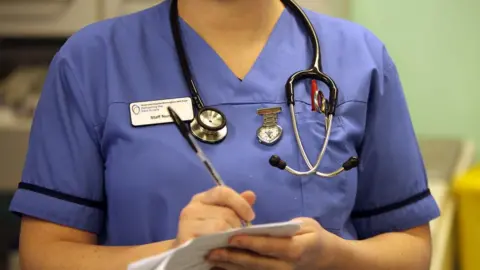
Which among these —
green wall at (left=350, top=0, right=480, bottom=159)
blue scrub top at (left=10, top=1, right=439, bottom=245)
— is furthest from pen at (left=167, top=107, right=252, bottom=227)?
green wall at (left=350, top=0, right=480, bottom=159)

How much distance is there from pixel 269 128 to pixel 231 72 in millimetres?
103

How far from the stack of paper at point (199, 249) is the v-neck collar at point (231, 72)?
228 millimetres

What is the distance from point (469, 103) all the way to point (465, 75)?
0.08 meters

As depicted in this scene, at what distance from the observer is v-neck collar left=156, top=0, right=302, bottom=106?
94 centimetres

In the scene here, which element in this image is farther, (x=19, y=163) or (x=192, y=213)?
(x=19, y=163)

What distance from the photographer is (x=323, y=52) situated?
3.28 feet

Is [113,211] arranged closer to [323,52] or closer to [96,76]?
[96,76]

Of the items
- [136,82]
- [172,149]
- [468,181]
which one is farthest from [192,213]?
[468,181]

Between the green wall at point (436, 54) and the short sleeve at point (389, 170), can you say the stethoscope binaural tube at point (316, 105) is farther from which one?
the green wall at point (436, 54)

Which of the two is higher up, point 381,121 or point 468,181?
point 381,121

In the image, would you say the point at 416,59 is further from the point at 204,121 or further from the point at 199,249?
the point at 199,249

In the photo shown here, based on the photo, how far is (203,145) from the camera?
2.90 ft

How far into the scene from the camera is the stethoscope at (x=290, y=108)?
34.9 inches

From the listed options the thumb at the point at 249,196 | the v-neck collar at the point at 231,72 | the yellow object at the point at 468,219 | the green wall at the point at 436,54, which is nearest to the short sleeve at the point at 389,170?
the v-neck collar at the point at 231,72
